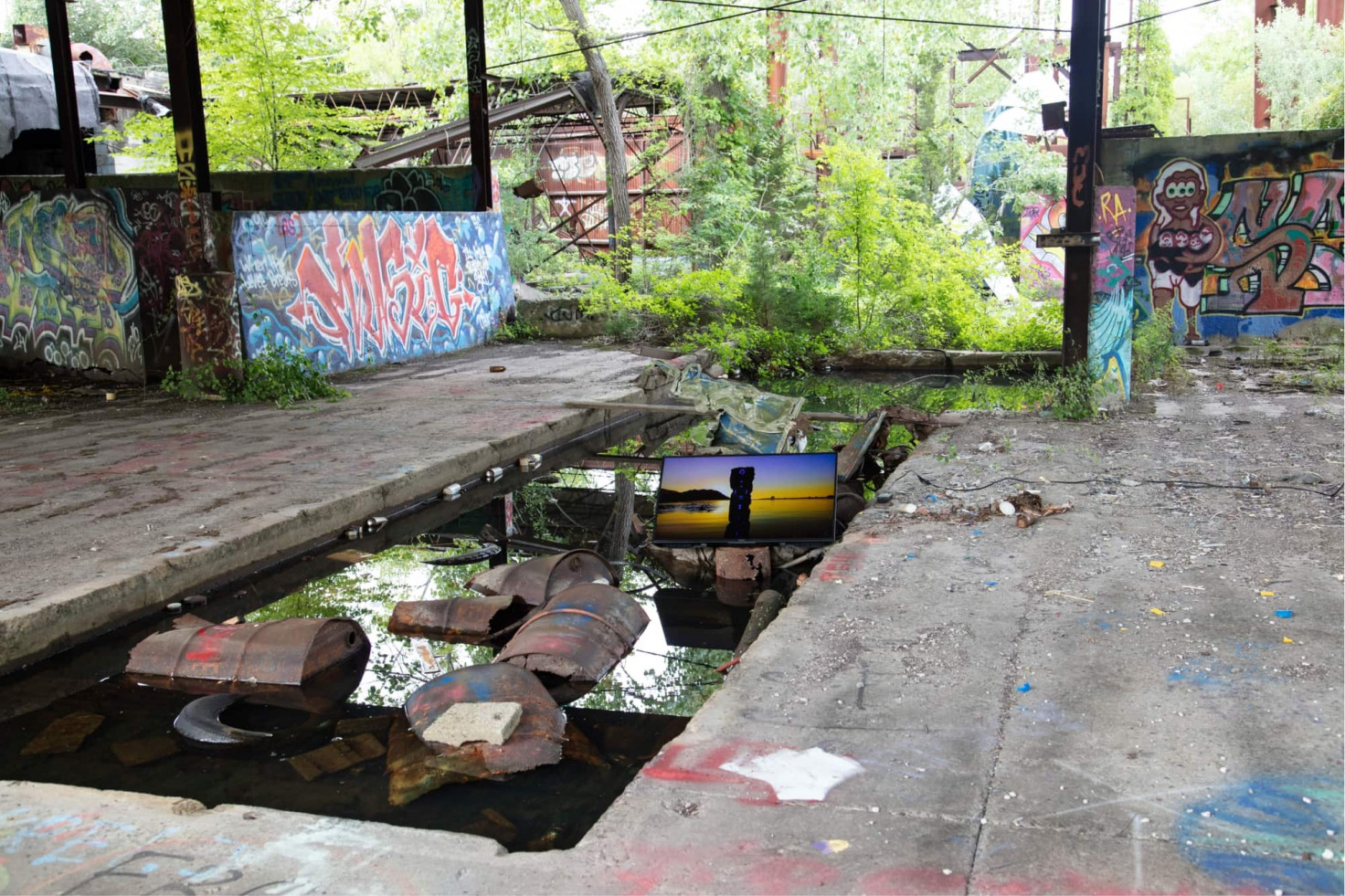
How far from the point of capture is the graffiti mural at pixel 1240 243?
557 inches

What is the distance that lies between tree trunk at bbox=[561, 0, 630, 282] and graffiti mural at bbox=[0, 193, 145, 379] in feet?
26.4

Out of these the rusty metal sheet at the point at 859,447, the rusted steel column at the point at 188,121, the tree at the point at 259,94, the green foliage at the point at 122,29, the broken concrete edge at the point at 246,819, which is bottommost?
the broken concrete edge at the point at 246,819

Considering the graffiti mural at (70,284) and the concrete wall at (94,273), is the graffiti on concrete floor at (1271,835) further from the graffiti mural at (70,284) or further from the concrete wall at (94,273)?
the graffiti mural at (70,284)

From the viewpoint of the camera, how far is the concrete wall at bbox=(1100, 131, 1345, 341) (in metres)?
14.1

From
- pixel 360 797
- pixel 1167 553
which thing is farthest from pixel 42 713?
pixel 1167 553

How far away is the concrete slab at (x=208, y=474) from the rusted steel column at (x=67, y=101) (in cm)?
380

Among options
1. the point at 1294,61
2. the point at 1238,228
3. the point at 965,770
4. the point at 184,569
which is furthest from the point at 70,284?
→ the point at 1294,61

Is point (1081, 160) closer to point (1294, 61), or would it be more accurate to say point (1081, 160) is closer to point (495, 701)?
point (495, 701)

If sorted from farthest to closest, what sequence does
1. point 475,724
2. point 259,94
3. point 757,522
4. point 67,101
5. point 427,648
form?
point 259,94
point 67,101
point 757,522
point 427,648
point 475,724

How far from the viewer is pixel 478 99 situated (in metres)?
16.0

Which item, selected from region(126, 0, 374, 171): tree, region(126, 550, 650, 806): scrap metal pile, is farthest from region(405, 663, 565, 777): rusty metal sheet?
region(126, 0, 374, 171): tree

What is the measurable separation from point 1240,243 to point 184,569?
45.2ft

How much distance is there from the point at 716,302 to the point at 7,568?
1168cm

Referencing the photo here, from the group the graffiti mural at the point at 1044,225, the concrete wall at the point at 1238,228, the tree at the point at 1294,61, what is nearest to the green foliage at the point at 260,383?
the concrete wall at the point at 1238,228
